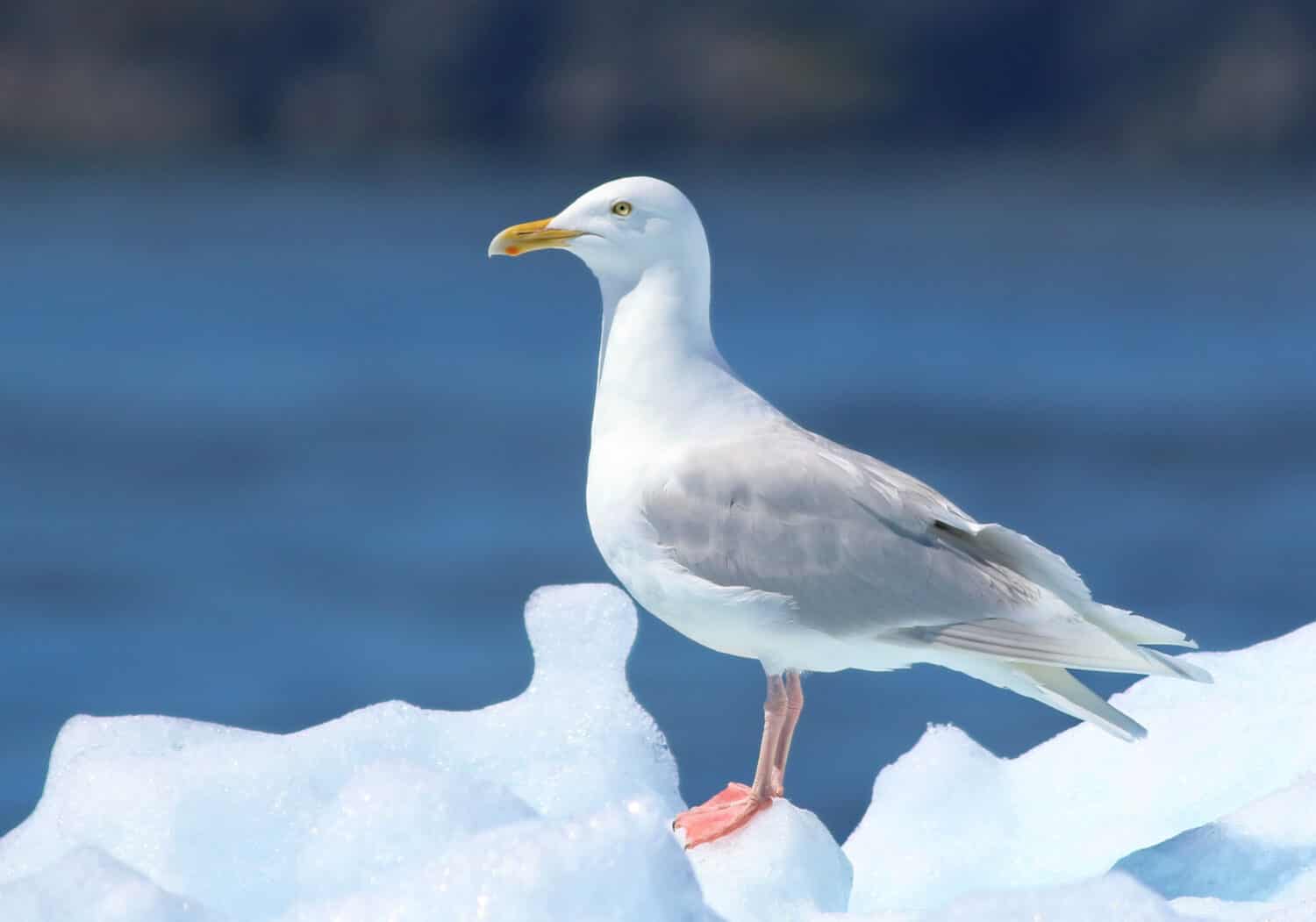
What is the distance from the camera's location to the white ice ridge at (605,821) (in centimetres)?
310

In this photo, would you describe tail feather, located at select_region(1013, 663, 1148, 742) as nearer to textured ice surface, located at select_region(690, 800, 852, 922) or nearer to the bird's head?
textured ice surface, located at select_region(690, 800, 852, 922)

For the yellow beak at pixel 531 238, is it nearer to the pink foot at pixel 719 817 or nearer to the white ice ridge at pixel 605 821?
the white ice ridge at pixel 605 821

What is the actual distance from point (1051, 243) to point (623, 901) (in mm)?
30917

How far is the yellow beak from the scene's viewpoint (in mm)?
4344

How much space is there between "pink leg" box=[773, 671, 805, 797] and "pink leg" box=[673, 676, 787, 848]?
0.06ft

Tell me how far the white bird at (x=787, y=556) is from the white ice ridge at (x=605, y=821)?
32 centimetres

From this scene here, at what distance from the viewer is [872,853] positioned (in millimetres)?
4625

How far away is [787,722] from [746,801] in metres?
0.22

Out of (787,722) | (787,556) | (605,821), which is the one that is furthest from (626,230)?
(605,821)

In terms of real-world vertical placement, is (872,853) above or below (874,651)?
below

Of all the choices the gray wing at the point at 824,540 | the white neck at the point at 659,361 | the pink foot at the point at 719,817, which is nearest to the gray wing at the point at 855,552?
the gray wing at the point at 824,540

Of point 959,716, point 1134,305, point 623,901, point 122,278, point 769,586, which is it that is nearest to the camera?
point 623,901

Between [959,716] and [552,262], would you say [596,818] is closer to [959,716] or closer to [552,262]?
[959,716]

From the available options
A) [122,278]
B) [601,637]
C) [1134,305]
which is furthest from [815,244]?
[601,637]
